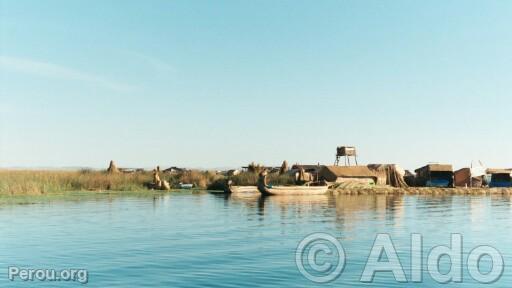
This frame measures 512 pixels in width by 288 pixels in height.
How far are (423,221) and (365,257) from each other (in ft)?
42.6

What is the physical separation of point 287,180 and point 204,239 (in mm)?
42293

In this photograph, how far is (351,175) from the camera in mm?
62938

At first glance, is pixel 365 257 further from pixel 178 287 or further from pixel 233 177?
pixel 233 177

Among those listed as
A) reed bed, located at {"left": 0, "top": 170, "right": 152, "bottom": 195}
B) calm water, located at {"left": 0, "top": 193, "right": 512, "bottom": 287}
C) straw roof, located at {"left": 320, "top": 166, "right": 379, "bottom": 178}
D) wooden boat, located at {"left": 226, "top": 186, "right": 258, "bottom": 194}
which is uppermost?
straw roof, located at {"left": 320, "top": 166, "right": 379, "bottom": 178}

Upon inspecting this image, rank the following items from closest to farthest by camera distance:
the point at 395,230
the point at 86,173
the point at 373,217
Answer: the point at 395,230 → the point at 373,217 → the point at 86,173

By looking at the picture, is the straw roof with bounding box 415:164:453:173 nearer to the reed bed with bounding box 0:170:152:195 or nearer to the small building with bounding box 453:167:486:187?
the small building with bounding box 453:167:486:187

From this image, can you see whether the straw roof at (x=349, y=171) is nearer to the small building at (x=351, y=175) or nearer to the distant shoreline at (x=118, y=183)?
the small building at (x=351, y=175)

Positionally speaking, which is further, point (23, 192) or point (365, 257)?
point (23, 192)

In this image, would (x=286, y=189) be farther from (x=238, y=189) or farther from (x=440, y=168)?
(x=440, y=168)

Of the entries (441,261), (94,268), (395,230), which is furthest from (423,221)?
(94,268)

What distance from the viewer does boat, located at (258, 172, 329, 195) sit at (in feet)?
170

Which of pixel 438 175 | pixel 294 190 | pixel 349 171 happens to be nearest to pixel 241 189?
pixel 294 190

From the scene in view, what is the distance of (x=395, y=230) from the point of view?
24.7 metres

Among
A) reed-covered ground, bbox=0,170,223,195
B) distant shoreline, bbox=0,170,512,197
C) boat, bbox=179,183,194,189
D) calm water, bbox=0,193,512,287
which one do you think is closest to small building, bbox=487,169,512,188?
distant shoreline, bbox=0,170,512,197
